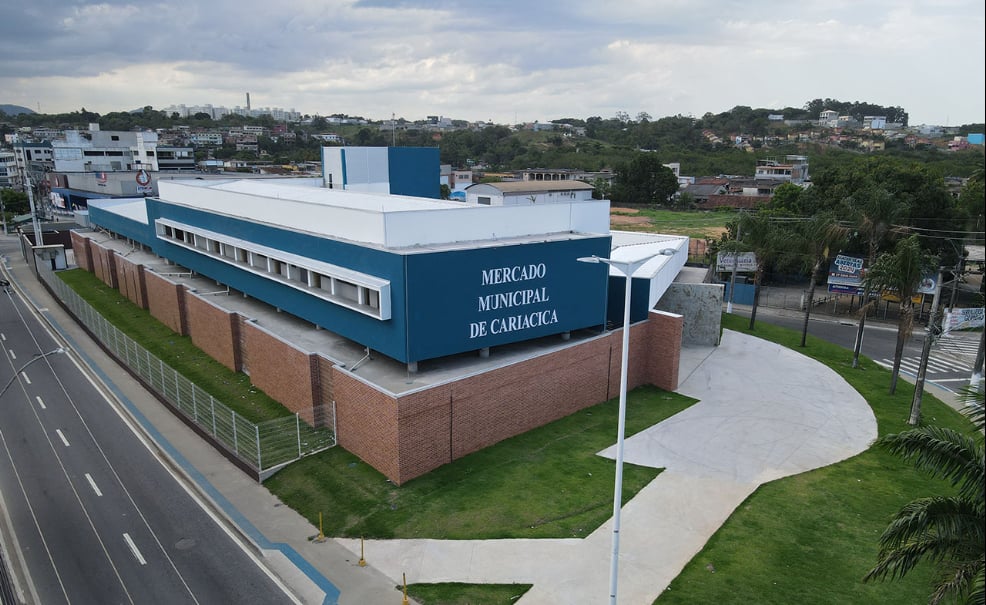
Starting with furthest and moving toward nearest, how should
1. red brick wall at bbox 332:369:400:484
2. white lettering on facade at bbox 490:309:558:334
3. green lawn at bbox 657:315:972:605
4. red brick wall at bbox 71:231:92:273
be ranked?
red brick wall at bbox 71:231:92:273
white lettering on facade at bbox 490:309:558:334
red brick wall at bbox 332:369:400:484
green lawn at bbox 657:315:972:605

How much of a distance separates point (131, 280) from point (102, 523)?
3032 cm

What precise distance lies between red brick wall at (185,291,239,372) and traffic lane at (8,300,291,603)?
538 centimetres

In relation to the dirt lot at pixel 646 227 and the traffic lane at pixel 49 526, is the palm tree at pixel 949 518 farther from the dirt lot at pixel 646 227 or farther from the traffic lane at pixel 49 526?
the dirt lot at pixel 646 227

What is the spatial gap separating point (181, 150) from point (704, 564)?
152400 millimetres

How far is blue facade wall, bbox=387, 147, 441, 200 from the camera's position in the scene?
136 ft

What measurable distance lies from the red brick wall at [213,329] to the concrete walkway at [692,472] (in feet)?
50.0

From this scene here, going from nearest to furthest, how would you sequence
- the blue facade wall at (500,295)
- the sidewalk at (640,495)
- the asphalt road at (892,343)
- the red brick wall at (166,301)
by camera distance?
the sidewalk at (640,495), the blue facade wall at (500,295), the asphalt road at (892,343), the red brick wall at (166,301)

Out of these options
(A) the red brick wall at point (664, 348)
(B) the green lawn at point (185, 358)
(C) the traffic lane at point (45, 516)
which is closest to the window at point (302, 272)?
(B) the green lawn at point (185, 358)

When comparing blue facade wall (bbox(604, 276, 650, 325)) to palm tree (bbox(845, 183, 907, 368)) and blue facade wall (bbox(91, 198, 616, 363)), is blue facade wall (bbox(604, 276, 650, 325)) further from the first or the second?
palm tree (bbox(845, 183, 907, 368))

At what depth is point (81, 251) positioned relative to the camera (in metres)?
58.0

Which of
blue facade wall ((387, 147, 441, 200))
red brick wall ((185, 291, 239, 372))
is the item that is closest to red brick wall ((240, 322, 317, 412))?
red brick wall ((185, 291, 239, 372))

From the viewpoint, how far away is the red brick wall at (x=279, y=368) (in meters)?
23.5

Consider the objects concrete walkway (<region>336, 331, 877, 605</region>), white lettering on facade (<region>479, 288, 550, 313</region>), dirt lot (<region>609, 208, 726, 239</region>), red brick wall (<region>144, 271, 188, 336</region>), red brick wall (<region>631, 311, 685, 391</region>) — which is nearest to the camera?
concrete walkway (<region>336, 331, 877, 605</region>)

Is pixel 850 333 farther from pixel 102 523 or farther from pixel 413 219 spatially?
pixel 102 523
